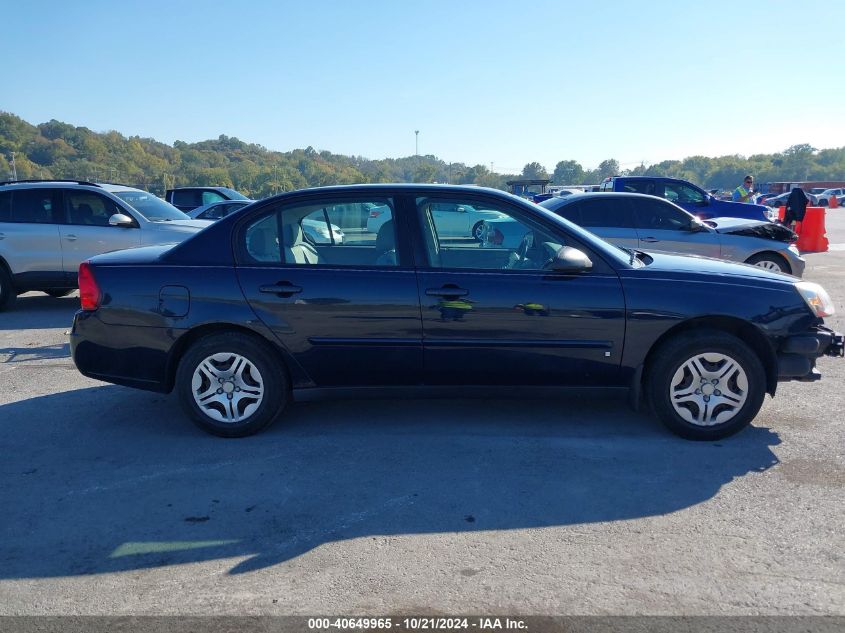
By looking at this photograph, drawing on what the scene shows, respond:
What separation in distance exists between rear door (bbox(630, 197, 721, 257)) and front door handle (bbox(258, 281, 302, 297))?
683cm

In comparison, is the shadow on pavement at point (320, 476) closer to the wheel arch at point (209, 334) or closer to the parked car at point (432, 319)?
the parked car at point (432, 319)

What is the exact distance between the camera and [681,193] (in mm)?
15180

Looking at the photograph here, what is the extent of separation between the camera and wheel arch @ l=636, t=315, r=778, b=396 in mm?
4863

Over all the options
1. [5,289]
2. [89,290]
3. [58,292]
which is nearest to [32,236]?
[5,289]

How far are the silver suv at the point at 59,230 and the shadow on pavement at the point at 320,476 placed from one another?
4838 mm

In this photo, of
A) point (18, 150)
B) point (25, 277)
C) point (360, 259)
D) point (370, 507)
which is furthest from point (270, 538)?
point (18, 150)

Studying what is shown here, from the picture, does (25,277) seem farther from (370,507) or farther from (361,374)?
(370,507)

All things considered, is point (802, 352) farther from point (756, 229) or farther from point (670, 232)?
point (756, 229)

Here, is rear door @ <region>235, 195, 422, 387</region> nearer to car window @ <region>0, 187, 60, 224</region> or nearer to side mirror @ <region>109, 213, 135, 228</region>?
side mirror @ <region>109, 213, 135, 228</region>

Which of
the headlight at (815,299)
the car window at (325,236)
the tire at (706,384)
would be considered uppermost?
the car window at (325,236)

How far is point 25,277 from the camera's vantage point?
1005 cm

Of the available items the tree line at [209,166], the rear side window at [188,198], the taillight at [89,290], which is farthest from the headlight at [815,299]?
the rear side window at [188,198]

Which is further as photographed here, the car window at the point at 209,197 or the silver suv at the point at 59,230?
the car window at the point at 209,197

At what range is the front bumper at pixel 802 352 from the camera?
15.9 feet
